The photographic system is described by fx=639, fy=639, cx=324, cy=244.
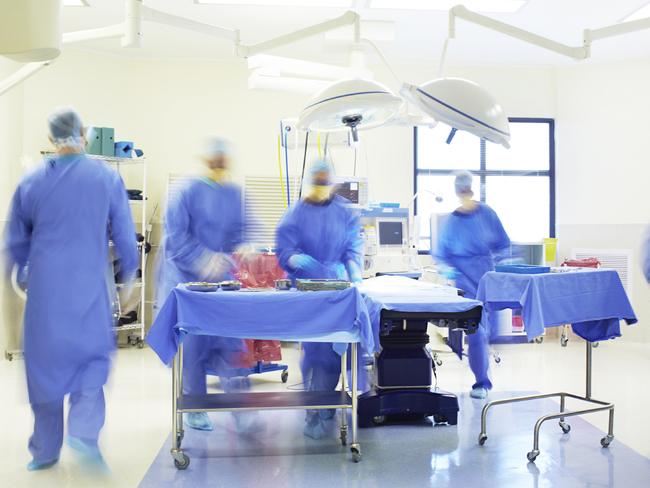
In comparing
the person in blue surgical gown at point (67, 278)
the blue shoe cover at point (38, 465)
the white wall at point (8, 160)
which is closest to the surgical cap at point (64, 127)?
the person in blue surgical gown at point (67, 278)

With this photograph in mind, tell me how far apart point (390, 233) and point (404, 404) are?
2353 mm

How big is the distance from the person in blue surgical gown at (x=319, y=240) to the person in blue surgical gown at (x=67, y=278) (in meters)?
1.05

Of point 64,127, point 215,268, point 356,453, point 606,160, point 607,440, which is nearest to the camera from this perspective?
point 64,127

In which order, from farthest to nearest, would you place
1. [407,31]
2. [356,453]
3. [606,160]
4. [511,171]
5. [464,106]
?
[511,171]
[606,160]
[407,31]
[356,453]
[464,106]

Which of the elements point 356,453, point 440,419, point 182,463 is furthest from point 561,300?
point 182,463

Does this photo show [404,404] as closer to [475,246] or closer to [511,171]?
[475,246]

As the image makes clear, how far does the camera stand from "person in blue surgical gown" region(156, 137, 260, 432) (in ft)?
11.4

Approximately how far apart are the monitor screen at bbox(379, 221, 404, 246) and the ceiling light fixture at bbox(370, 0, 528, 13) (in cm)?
182

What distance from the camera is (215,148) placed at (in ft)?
11.7

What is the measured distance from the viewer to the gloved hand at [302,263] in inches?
140

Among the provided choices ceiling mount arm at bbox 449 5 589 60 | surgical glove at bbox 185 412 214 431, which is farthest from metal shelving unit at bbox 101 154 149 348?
ceiling mount arm at bbox 449 5 589 60

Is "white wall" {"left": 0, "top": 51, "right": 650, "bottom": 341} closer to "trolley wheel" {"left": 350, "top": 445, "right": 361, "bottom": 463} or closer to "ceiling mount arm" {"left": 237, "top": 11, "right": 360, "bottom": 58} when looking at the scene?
"ceiling mount arm" {"left": 237, "top": 11, "right": 360, "bottom": 58}

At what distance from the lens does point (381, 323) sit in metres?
3.11

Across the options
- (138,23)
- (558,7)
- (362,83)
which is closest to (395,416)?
(362,83)
